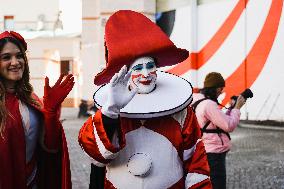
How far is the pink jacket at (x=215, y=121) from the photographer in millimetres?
4930

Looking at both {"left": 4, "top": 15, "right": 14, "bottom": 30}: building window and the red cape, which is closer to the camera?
the red cape

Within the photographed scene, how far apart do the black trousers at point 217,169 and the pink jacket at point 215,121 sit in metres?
0.05

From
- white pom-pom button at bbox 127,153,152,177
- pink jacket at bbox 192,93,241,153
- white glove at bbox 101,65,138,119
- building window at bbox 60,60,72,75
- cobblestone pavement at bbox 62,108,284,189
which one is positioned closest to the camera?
white glove at bbox 101,65,138,119

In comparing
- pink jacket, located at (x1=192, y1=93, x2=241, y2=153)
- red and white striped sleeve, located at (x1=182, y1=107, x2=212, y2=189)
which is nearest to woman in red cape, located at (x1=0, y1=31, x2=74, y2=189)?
red and white striped sleeve, located at (x1=182, y1=107, x2=212, y2=189)

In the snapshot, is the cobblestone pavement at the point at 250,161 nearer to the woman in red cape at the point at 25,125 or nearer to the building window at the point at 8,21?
the woman in red cape at the point at 25,125

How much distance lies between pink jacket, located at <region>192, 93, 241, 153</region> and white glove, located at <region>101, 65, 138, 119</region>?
7.20 feet

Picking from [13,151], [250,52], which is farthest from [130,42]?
[250,52]

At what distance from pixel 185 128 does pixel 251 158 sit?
249 inches

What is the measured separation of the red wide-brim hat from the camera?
3039 mm

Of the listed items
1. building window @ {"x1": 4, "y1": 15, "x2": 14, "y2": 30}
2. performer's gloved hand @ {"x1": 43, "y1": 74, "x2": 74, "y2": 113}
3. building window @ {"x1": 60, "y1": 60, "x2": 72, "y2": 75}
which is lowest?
building window @ {"x1": 60, "y1": 60, "x2": 72, "y2": 75}

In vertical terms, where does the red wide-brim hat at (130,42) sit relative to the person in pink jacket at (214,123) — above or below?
above

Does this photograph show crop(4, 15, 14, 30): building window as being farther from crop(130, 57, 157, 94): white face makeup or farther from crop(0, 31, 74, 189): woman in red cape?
crop(130, 57, 157, 94): white face makeup

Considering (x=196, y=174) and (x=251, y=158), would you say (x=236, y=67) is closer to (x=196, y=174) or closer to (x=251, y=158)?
(x=251, y=158)

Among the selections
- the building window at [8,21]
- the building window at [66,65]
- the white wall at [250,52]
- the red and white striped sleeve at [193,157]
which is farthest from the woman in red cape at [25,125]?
the building window at [8,21]
